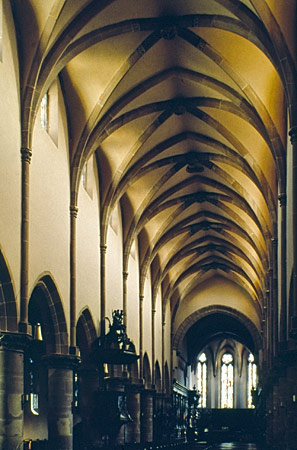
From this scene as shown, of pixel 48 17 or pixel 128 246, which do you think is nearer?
pixel 48 17

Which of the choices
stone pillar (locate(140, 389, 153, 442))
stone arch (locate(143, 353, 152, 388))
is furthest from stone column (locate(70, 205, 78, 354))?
stone arch (locate(143, 353, 152, 388))

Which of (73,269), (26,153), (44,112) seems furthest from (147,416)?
(26,153)

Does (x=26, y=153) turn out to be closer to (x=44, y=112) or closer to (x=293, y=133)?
(x=44, y=112)

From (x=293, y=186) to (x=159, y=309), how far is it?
27.9 metres

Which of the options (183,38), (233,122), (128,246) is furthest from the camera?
(128,246)

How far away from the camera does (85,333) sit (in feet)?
85.1

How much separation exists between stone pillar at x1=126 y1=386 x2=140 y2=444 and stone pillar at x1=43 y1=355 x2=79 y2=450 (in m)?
12.6

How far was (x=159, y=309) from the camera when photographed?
1747 inches

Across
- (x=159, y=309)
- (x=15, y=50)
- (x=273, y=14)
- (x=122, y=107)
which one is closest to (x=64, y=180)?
(x=122, y=107)

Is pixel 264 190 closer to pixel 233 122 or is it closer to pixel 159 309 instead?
pixel 233 122

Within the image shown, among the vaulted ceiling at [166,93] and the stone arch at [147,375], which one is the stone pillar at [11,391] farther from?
the stone arch at [147,375]

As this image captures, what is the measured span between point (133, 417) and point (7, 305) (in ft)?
59.1

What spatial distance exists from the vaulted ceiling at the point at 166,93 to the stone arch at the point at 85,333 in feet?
12.9

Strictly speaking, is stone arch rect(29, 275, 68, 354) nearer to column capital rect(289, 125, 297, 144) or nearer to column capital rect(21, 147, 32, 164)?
column capital rect(21, 147, 32, 164)
